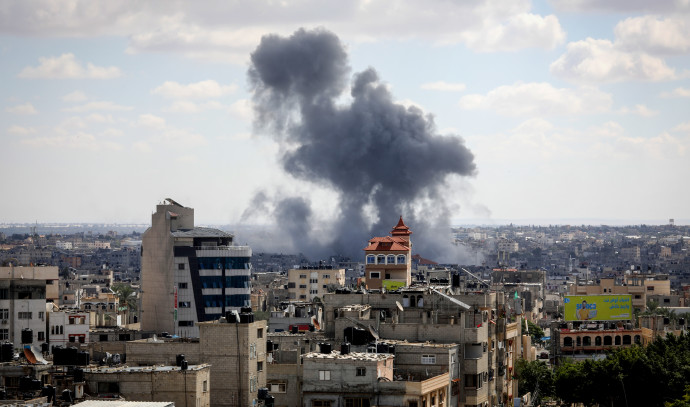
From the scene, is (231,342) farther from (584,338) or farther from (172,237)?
(172,237)

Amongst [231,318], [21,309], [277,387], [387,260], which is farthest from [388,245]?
[231,318]

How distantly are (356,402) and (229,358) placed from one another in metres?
5.72

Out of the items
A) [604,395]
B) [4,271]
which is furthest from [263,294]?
[604,395]

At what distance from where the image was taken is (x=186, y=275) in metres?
106

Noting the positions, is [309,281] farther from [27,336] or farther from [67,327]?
[27,336]

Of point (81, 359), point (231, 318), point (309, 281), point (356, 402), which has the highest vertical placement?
point (231, 318)

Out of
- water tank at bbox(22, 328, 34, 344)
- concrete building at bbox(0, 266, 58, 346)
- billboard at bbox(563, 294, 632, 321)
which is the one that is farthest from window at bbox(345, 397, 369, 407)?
billboard at bbox(563, 294, 632, 321)

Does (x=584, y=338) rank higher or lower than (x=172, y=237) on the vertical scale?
lower

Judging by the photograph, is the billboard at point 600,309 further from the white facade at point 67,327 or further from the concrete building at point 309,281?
the concrete building at point 309,281

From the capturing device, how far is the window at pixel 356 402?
4853 cm

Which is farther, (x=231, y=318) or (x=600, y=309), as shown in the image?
(x=600, y=309)

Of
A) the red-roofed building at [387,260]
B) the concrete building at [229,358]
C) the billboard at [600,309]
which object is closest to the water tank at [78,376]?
the concrete building at [229,358]

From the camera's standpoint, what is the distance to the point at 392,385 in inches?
1905

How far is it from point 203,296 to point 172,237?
16.8 ft
